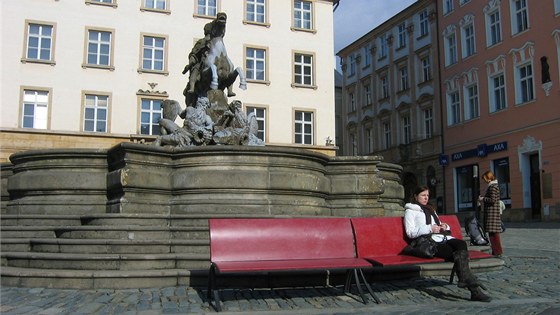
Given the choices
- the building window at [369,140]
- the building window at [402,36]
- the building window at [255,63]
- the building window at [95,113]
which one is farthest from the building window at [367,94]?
the building window at [95,113]

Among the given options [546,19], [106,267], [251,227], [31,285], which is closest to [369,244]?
[251,227]

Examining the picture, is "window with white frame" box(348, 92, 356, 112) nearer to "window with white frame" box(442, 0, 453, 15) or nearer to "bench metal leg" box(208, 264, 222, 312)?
"window with white frame" box(442, 0, 453, 15)

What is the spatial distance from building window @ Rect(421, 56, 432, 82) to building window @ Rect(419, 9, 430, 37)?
1678mm

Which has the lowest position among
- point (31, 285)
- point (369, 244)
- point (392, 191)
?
point (31, 285)

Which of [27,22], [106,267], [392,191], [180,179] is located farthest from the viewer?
[27,22]

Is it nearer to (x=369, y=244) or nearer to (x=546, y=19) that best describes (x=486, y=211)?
(x=369, y=244)

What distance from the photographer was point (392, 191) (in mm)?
11391

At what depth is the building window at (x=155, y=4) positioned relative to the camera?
30420mm

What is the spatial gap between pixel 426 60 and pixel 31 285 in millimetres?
34126

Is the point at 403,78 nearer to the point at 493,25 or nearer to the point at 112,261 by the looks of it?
the point at 493,25

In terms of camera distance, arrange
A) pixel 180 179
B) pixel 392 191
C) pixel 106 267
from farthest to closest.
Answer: pixel 392 191 → pixel 180 179 → pixel 106 267

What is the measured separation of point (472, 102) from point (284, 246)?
28430 mm

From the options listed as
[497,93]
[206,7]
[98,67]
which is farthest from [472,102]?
[98,67]

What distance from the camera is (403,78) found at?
3978 centimetres
